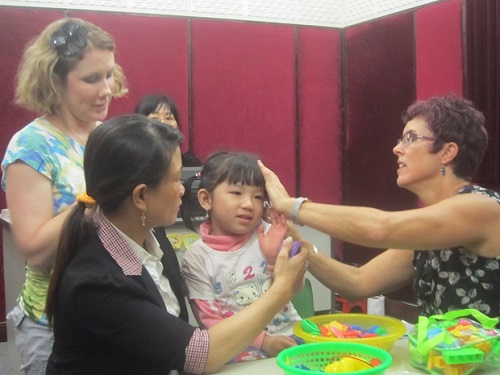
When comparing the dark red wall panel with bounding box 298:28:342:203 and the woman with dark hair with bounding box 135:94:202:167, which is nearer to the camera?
the woman with dark hair with bounding box 135:94:202:167

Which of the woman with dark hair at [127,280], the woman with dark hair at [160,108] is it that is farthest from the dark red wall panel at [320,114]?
the woman with dark hair at [127,280]

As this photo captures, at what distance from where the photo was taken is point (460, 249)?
75.7 inches

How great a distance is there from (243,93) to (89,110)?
144 inches

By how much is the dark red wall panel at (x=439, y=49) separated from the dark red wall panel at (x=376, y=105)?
0.11 m

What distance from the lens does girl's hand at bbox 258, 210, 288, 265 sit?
1988mm

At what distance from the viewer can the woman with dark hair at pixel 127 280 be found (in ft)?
4.66

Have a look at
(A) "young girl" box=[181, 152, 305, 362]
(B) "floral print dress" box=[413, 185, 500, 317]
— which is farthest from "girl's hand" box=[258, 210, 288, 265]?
(B) "floral print dress" box=[413, 185, 500, 317]

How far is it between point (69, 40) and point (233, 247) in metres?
0.87

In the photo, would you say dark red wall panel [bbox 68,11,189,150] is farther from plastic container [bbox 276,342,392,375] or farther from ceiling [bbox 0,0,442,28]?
plastic container [bbox 276,342,392,375]

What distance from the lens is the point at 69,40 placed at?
6.13 feet

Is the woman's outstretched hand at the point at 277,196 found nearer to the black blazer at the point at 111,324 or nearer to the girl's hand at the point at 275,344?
the girl's hand at the point at 275,344

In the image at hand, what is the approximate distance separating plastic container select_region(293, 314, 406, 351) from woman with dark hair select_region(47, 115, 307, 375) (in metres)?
0.14

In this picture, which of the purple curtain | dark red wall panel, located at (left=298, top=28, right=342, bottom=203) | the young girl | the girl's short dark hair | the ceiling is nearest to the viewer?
the young girl

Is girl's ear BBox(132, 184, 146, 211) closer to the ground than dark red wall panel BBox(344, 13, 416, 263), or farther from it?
closer to the ground
